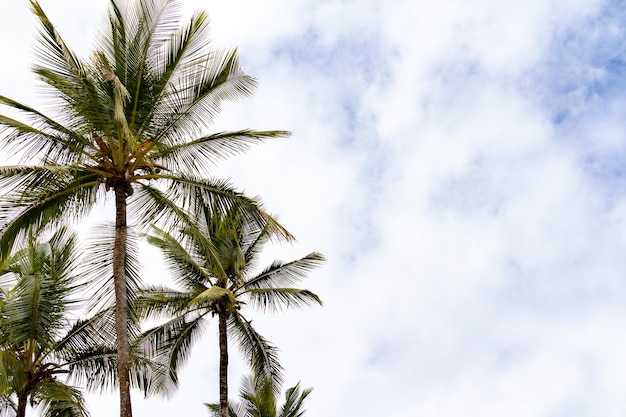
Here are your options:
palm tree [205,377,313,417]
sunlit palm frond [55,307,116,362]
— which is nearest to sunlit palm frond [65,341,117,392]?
sunlit palm frond [55,307,116,362]

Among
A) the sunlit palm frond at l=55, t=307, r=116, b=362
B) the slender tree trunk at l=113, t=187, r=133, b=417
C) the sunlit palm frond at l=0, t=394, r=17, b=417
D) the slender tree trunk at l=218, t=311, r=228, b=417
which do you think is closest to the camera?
the slender tree trunk at l=113, t=187, r=133, b=417

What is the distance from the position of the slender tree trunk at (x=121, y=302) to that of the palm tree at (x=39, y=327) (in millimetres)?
2330

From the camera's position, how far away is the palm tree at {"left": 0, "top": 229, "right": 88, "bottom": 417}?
600 inches

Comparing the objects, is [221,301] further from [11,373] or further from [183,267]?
[11,373]

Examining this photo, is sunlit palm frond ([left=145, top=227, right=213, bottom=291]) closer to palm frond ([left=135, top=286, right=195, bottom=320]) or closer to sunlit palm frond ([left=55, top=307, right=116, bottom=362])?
palm frond ([left=135, top=286, right=195, bottom=320])

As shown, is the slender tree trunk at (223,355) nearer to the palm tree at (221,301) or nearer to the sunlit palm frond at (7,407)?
the palm tree at (221,301)

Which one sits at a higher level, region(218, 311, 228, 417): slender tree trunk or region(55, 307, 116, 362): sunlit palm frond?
region(218, 311, 228, 417): slender tree trunk

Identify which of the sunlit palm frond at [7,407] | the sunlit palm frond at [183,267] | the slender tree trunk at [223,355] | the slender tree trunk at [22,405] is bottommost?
the slender tree trunk at [22,405]

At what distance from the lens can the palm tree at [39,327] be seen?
15250mm

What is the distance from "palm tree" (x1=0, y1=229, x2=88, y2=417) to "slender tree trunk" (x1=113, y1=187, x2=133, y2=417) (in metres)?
2.33

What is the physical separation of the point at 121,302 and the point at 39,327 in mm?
4061

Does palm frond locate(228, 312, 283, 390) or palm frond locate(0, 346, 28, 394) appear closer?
palm frond locate(0, 346, 28, 394)

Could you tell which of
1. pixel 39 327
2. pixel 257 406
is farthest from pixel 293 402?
pixel 39 327

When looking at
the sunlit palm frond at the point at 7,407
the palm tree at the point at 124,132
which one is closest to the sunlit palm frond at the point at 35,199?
the palm tree at the point at 124,132
